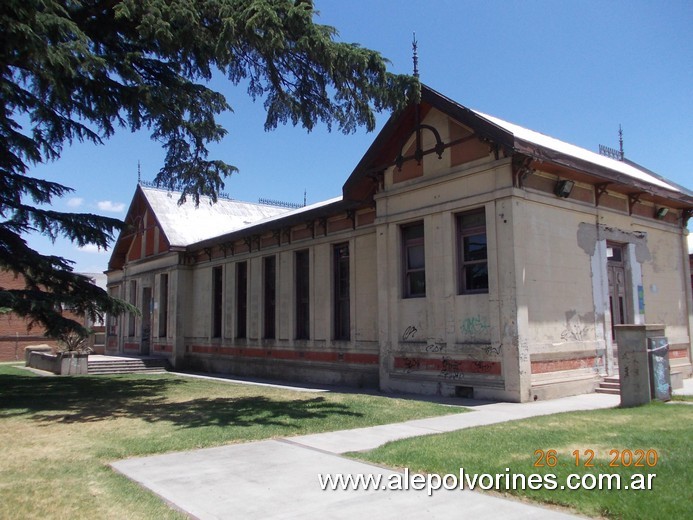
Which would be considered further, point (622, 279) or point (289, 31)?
point (622, 279)

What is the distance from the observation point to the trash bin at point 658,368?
1107 cm

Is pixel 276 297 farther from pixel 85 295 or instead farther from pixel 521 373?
pixel 521 373

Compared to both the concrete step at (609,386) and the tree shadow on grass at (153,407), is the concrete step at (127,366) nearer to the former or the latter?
the tree shadow on grass at (153,407)

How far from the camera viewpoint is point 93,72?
1221cm

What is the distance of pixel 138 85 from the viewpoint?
13703 millimetres

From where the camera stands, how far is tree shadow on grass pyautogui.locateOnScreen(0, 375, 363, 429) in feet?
35.3

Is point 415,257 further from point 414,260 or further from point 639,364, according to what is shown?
point 639,364

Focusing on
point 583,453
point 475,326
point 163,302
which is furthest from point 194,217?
point 583,453

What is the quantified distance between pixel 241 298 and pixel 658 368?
1646 centimetres

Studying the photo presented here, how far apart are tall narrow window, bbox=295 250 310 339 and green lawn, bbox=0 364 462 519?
343cm

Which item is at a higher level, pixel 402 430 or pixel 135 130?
pixel 135 130

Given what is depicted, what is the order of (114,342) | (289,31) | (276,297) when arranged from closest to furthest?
(289,31), (276,297), (114,342)

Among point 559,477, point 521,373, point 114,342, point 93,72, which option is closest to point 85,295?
point 93,72

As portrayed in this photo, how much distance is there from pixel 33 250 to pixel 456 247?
1122 cm
